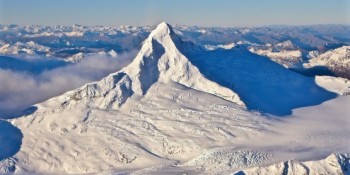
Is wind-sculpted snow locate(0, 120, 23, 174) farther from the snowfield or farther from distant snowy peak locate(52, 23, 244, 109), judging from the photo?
distant snowy peak locate(52, 23, 244, 109)

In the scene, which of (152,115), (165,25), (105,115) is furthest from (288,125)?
(165,25)

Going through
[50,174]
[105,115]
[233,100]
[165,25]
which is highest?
[165,25]

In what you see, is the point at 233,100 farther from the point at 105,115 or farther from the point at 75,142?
the point at 75,142

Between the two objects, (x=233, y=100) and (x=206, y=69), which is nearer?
(x=233, y=100)

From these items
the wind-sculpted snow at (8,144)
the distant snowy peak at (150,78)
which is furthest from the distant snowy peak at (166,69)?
the wind-sculpted snow at (8,144)

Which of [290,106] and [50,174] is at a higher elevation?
[290,106]

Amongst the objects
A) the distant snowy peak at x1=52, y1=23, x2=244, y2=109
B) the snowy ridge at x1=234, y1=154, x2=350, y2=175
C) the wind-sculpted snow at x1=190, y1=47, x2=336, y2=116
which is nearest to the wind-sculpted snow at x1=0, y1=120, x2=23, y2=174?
the distant snowy peak at x1=52, y1=23, x2=244, y2=109

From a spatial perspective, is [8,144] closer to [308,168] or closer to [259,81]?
[259,81]

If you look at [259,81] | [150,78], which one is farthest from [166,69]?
[259,81]
